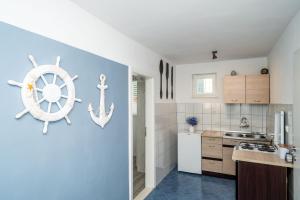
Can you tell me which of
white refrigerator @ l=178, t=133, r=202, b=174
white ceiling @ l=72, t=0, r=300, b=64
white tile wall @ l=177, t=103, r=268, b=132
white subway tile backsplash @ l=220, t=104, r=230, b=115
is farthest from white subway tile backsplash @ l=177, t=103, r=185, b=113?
white ceiling @ l=72, t=0, r=300, b=64

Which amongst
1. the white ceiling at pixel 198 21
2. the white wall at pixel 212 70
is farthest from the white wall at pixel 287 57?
the white wall at pixel 212 70

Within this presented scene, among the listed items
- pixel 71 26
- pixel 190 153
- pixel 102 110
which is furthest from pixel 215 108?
pixel 71 26

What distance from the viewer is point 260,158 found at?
2385 mm

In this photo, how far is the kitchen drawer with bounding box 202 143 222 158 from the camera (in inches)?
151

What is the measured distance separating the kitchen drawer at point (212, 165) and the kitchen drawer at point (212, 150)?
4.7 inches

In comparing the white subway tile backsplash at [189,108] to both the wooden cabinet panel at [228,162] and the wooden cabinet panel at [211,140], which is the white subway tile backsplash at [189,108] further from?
the wooden cabinet panel at [228,162]

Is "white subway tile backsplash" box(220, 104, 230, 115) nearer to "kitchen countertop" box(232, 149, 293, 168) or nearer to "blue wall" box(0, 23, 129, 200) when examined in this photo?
"kitchen countertop" box(232, 149, 293, 168)

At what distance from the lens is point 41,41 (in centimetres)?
143

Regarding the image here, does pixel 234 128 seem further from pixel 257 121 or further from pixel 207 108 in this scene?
pixel 207 108

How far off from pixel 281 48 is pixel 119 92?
88.2 inches

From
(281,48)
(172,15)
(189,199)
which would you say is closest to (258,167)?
(189,199)

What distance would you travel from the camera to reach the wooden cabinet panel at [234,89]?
383 centimetres

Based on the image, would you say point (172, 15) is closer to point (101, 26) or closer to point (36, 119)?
point (101, 26)

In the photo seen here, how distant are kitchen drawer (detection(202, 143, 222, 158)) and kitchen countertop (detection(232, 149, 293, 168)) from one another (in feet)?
3.94
